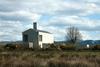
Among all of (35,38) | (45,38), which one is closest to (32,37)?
(35,38)

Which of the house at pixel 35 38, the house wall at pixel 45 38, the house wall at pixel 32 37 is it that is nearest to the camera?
the house at pixel 35 38

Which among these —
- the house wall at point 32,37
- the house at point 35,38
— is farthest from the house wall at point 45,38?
the house wall at point 32,37

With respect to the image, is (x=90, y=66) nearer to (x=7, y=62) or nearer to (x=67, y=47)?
(x=7, y=62)

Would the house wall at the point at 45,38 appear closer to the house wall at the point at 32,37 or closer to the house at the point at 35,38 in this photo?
the house at the point at 35,38

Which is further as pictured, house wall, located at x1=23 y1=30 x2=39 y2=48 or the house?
house wall, located at x1=23 y1=30 x2=39 y2=48

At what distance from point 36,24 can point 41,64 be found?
59.8 metres

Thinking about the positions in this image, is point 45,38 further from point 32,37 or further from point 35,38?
point 32,37

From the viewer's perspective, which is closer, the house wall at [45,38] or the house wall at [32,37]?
the house wall at [32,37]

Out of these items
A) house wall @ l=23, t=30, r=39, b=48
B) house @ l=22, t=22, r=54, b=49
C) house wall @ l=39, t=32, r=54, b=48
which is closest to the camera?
house @ l=22, t=22, r=54, b=49

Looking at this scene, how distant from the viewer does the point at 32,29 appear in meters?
84.0

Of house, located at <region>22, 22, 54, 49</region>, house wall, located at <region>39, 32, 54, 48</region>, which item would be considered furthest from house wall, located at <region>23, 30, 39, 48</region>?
house wall, located at <region>39, 32, 54, 48</region>

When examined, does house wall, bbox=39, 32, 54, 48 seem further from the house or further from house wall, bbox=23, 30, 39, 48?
house wall, bbox=23, 30, 39, 48

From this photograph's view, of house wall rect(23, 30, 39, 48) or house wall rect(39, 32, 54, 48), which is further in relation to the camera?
house wall rect(39, 32, 54, 48)

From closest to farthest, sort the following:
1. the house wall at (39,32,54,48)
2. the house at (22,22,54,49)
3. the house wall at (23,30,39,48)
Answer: the house at (22,22,54,49), the house wall at (23,30,39,48), the house wall at (39,32,54,48)
